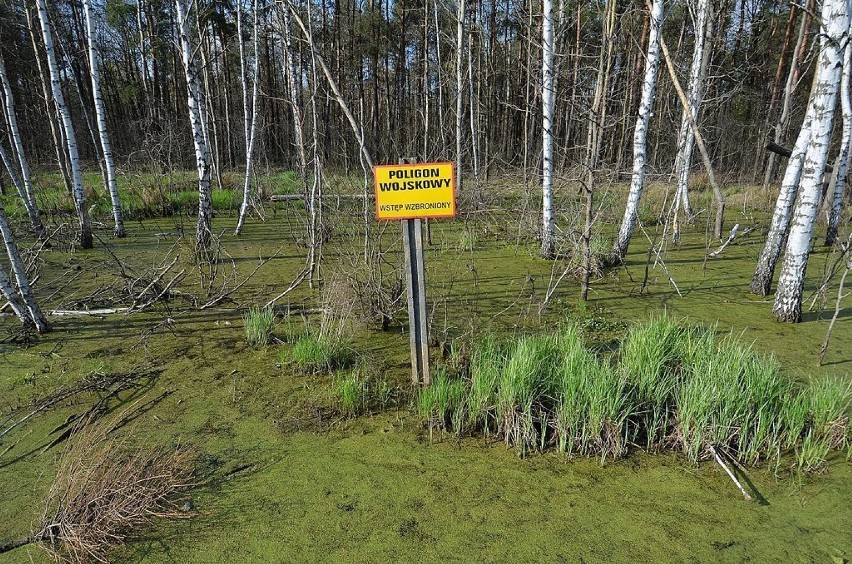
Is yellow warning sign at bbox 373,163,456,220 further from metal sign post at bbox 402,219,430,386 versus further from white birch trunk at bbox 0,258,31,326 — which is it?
white birch trunk at bbox 0,258,31,326

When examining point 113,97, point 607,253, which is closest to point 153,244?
point 607,253

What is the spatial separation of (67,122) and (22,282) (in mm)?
4345

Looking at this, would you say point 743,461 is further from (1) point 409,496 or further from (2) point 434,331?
(2) point 434,331

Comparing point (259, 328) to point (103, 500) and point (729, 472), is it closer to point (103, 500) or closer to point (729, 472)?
point (103, 500)

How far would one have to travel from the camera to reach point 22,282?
4.38 meters

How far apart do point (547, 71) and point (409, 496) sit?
5.53 metres

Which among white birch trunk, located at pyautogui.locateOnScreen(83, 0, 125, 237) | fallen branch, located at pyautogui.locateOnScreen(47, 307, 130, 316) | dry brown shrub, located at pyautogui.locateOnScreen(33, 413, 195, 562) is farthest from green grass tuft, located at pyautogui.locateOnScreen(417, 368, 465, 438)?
white birch trunk, located at pyautogui.locateOnScreen(83, 0, 125, 237)

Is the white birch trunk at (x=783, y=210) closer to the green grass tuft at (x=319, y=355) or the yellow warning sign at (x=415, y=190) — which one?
the yellow warning sign at (x=415, y=190)

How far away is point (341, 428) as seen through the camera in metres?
3.21

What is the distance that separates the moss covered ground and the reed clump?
0.13 m

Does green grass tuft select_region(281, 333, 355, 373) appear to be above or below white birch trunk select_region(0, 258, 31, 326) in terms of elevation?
below

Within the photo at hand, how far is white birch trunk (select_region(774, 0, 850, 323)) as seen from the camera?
4207mm

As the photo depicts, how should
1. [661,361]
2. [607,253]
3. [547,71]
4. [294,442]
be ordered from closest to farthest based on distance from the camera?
[294,442] < [661,361] < [547,71] < [607,253]

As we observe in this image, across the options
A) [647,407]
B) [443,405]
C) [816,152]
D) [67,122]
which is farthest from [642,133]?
[67,122]
